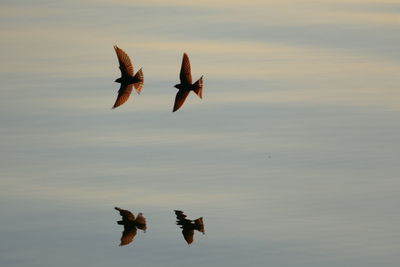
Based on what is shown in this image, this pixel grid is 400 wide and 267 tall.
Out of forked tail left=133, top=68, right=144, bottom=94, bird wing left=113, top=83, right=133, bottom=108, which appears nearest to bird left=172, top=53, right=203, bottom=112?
forked tail left=133, top=68, right=144, bottom=94

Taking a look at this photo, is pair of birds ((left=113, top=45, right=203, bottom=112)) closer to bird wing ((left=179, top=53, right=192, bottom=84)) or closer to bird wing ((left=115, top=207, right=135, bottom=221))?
bird wing ((left=179, top=53, right=192, bottom=84))

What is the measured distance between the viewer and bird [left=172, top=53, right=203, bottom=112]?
1507 cm

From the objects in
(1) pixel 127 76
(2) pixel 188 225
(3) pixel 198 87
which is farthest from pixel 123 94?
(2) pixel 188 225

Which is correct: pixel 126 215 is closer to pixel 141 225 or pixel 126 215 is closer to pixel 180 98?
pixel 141 225

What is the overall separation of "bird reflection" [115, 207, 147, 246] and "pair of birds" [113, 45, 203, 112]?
265 centimetres

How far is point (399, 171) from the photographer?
1371cm

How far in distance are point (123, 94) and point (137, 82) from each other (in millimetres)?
329

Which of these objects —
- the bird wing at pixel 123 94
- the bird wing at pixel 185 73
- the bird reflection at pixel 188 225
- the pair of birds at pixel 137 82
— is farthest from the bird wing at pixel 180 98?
the bird reflection at pixel 188 225

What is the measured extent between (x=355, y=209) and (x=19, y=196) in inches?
121

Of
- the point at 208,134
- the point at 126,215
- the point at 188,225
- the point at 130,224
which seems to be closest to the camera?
the point at 188,225

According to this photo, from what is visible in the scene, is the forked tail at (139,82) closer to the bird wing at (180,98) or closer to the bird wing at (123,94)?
the bird wing at (123,94)

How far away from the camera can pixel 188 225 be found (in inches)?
490

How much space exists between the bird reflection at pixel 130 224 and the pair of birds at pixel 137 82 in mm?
2647

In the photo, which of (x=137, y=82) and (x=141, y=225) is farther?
(x=137, y=82)
